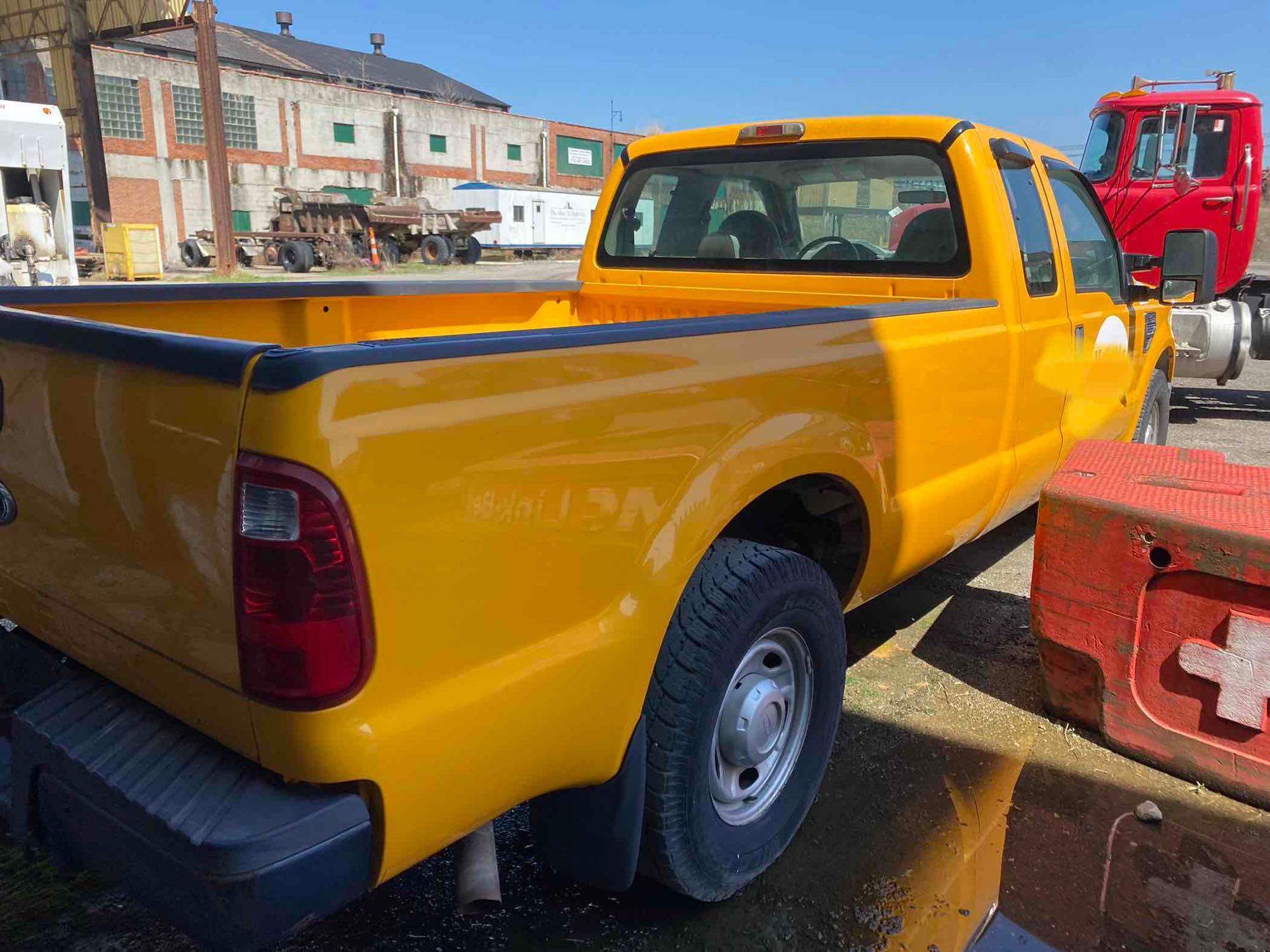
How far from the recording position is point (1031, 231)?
368 cm

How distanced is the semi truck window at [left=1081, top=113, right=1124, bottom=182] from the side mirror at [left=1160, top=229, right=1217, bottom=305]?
4.85m

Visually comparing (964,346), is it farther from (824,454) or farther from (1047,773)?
(1047,773)

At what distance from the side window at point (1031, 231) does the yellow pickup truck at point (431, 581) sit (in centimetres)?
79

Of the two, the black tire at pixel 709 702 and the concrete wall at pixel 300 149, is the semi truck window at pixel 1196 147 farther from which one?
the concrete wall at pixel 300 149

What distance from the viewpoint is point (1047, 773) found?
302cm

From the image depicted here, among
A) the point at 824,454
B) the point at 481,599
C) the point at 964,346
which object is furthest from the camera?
the point at 964,346

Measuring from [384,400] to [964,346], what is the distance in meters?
2.14

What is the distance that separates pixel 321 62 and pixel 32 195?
4297 cm

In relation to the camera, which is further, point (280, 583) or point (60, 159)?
point (60, 159)

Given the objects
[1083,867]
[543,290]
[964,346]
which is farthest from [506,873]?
[543,290]

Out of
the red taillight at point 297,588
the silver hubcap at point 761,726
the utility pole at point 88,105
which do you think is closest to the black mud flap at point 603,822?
the silver hubcap at point 761,726

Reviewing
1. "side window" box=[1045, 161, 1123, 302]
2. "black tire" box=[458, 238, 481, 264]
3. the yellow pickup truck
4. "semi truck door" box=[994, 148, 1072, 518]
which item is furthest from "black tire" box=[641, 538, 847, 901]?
"black tire" box=[458, 238, 481, 264]

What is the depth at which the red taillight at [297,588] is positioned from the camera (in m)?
1.38

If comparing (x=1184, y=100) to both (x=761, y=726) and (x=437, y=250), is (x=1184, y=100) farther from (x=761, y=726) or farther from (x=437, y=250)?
(x=437, y=250)
